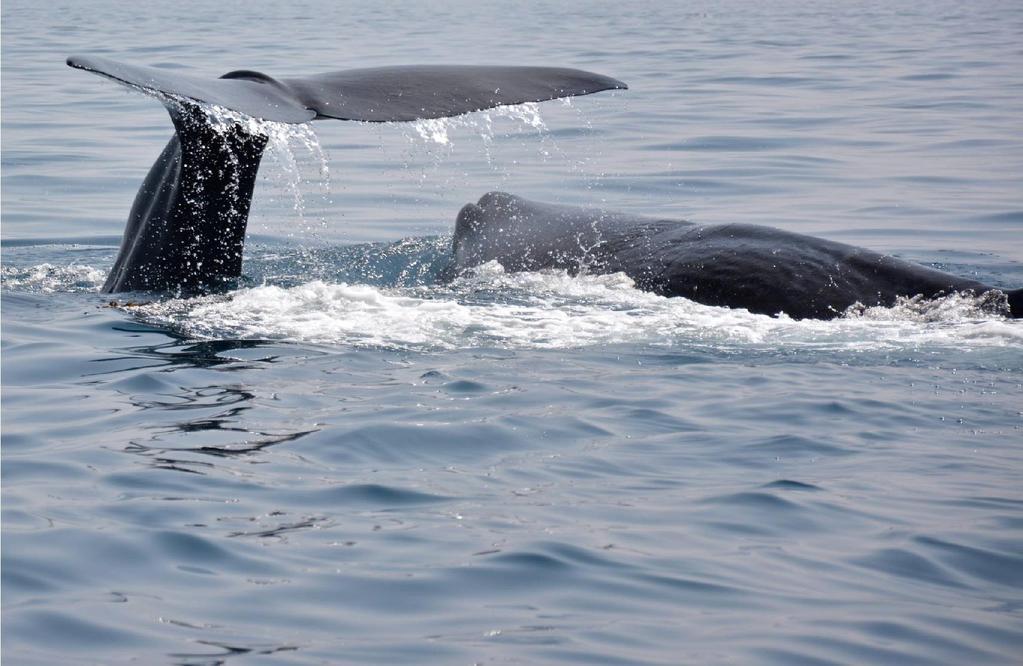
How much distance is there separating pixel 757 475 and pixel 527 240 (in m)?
4.13

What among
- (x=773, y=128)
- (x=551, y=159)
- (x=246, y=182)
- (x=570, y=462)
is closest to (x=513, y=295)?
(x=246, y=182)

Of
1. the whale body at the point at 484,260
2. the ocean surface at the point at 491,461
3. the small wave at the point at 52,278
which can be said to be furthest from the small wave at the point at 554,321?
the small wave at the point at 52,278

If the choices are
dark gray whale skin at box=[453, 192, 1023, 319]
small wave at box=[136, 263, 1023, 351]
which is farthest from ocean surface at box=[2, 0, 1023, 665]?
dark gray whale skin at box=[453, 192, 1023, 319]

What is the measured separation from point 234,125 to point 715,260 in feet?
8.74

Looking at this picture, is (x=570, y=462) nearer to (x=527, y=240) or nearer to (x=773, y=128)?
(x=527, y=240)

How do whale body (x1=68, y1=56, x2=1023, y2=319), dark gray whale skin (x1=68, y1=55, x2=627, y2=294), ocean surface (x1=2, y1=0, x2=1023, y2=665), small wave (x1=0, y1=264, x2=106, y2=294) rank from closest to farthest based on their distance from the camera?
ocean surface (x1=2, y1=0, x2=1023, y2=665), dark gray whale skin (x1=68, y1=55, x2=627, y2=294), whale body (x1=68, y1=56, x2=1023, y2=319), small wave (x1=0, y1=264, x2=106, y2=294)

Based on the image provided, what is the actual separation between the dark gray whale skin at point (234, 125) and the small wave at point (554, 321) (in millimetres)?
276

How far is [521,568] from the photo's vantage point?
4504mm

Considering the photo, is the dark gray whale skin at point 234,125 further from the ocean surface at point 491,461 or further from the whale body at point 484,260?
the ocean surface at point 491,461

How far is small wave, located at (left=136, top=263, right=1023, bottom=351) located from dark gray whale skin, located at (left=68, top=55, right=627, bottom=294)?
0.28 metres

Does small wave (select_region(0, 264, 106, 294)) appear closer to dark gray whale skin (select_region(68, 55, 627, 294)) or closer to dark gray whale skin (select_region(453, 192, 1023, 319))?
dark gray whale skin (select_region(68, 55, 627, 294))

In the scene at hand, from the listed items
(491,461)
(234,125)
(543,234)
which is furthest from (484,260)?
(491,461)

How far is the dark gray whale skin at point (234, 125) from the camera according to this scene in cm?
674

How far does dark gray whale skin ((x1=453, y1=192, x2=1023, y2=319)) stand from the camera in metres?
7.84
